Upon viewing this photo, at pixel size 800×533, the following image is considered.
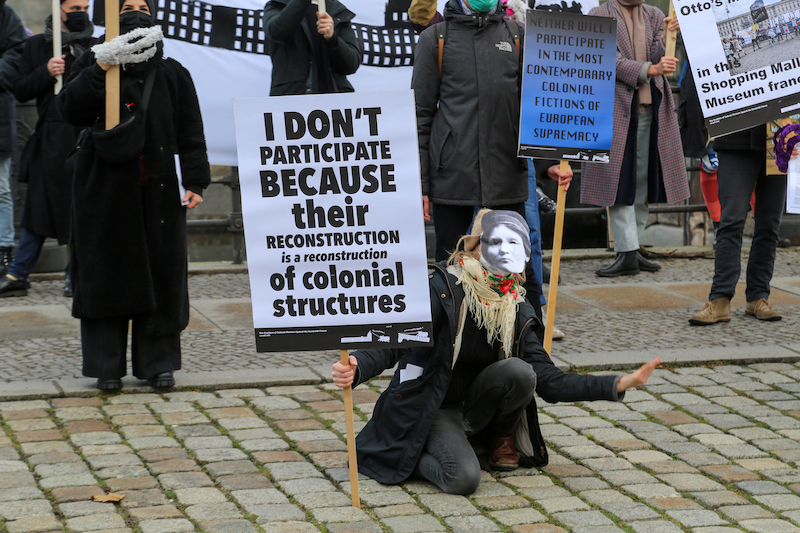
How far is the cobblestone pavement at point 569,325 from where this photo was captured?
600 centimetres

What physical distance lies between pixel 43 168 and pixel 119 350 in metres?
2.87

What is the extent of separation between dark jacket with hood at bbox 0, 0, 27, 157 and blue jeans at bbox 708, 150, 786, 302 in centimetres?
495

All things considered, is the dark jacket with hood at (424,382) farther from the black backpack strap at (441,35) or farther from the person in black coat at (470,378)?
the black backpack strap at (441,35)

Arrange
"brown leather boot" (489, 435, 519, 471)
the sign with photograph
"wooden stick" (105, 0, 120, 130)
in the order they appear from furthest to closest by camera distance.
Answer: the sign with photograph, "wooden stick" (105, 0, 120, 130), "brown leather boot" (489, 435, 519, 471)

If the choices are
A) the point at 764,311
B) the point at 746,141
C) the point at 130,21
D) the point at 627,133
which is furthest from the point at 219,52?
the point at 764,311

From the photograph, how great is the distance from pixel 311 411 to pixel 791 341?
10.2ft

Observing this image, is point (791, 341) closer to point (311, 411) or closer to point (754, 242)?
point (754, 242)

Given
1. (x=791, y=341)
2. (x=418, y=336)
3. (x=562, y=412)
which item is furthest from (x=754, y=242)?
(x=418, y=336)

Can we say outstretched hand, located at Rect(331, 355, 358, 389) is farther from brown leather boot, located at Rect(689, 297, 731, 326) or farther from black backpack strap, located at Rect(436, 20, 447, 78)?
brown leather boot, located at Rect(689, 297, 731, 326)

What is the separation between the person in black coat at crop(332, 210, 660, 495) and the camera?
13.1 ft

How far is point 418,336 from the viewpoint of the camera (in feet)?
12.5

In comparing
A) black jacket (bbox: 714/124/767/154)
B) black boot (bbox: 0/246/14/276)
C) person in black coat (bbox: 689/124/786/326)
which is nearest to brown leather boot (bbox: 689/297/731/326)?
person in black coat (bbox: 689/124/786/326)

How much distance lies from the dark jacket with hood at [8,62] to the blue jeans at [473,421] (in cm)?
487

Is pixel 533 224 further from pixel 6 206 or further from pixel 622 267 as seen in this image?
pixel 6 206
